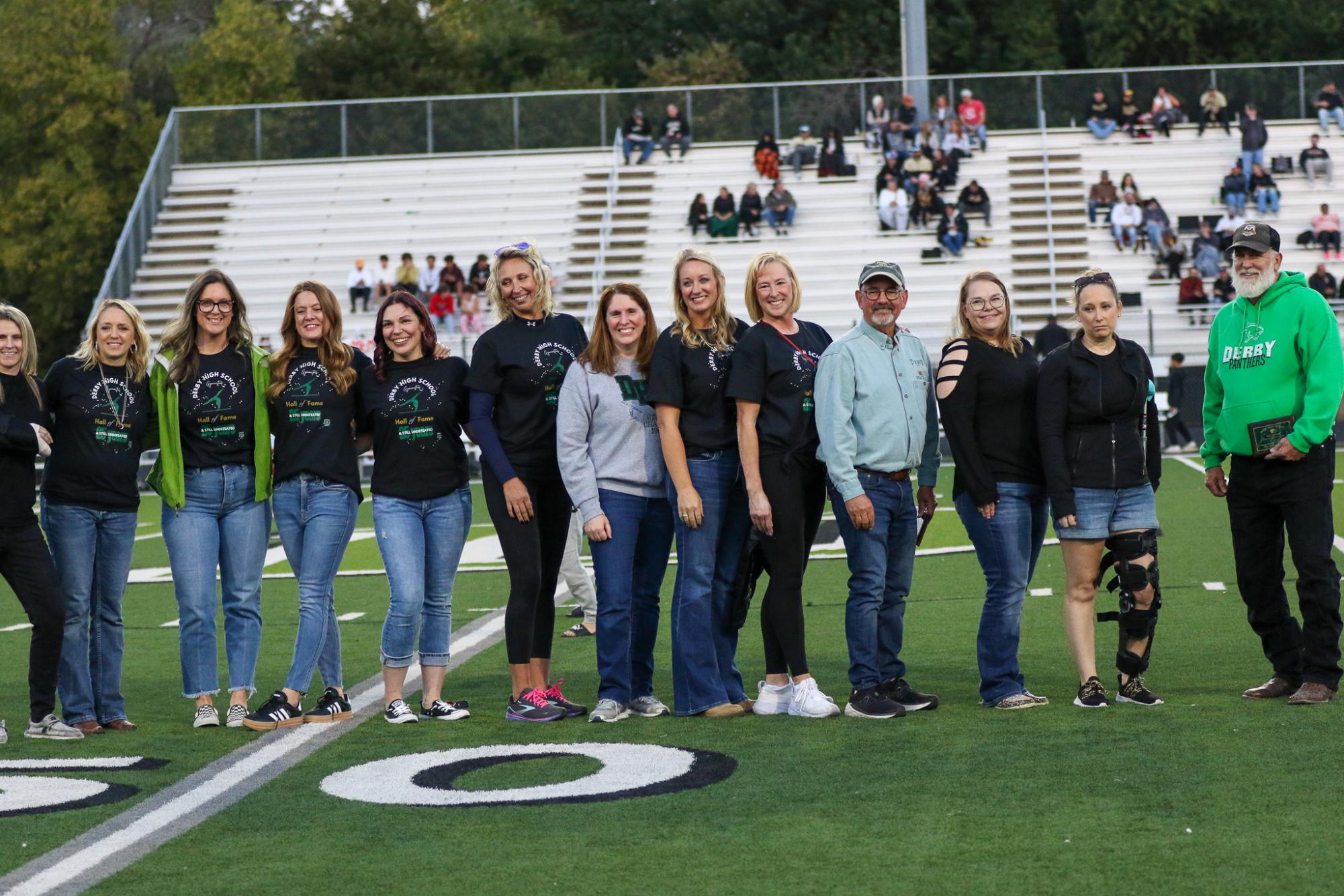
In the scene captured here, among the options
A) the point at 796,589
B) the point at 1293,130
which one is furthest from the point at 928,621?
the point at 1293,130

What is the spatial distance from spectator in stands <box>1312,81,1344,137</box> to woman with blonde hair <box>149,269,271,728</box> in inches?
1194

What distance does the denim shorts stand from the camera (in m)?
6.65

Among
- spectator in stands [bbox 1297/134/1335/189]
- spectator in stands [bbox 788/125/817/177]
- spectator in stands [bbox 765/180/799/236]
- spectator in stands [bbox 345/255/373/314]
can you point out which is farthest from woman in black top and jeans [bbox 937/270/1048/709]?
spectator in stands [bbox 1297/134/1335/189]

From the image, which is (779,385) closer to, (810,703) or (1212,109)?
(810,703)

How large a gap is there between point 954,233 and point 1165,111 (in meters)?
5.65

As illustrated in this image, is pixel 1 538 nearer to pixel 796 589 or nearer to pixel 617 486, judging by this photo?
pixel 617 486

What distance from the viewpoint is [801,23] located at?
5256 cm

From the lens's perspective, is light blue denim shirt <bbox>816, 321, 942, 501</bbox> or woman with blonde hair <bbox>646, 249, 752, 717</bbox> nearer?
light blue denim shirt <bbox>816, 321, 942, 501</bbox>

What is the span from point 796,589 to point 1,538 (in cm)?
298

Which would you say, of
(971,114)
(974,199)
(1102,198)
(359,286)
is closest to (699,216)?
(974,199)

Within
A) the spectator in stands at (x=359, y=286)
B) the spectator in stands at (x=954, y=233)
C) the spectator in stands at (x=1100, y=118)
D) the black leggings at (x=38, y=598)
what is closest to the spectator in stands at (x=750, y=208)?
the spectator in stands at (x=954, y=233)

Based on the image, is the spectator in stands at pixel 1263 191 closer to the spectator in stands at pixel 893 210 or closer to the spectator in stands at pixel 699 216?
the spectator in stands at pixel 893 210

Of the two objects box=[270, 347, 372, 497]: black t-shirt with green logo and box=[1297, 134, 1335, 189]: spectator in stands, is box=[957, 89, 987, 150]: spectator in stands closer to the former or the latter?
box=[1297, 134, 1335, 189]: spectator in stands

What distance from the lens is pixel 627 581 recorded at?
677cm
